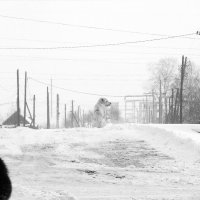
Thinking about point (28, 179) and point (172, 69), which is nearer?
point (28, 179)

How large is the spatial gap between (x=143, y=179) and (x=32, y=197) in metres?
2.83

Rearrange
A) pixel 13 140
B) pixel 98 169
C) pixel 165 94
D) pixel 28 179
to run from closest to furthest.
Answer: pixel 28 179, pixel 98 169, pixel 13 140, pixel 165 94

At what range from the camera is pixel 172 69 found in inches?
2933

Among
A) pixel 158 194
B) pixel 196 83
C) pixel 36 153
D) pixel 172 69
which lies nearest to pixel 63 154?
pixel 36 153

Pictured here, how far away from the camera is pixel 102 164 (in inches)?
408

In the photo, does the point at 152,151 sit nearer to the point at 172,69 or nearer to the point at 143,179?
the point at 143,179

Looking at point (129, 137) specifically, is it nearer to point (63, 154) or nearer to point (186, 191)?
point (63, 154)

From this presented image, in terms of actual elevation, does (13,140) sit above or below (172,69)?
below

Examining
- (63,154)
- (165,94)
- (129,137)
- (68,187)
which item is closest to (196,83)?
(165,94)

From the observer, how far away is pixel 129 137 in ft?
51.8

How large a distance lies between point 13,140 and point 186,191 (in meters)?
8.83

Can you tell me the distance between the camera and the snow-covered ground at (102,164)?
737 centimetres

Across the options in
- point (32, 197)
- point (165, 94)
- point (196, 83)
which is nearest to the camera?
point (32, 197)

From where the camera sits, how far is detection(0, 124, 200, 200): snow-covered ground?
737cm
